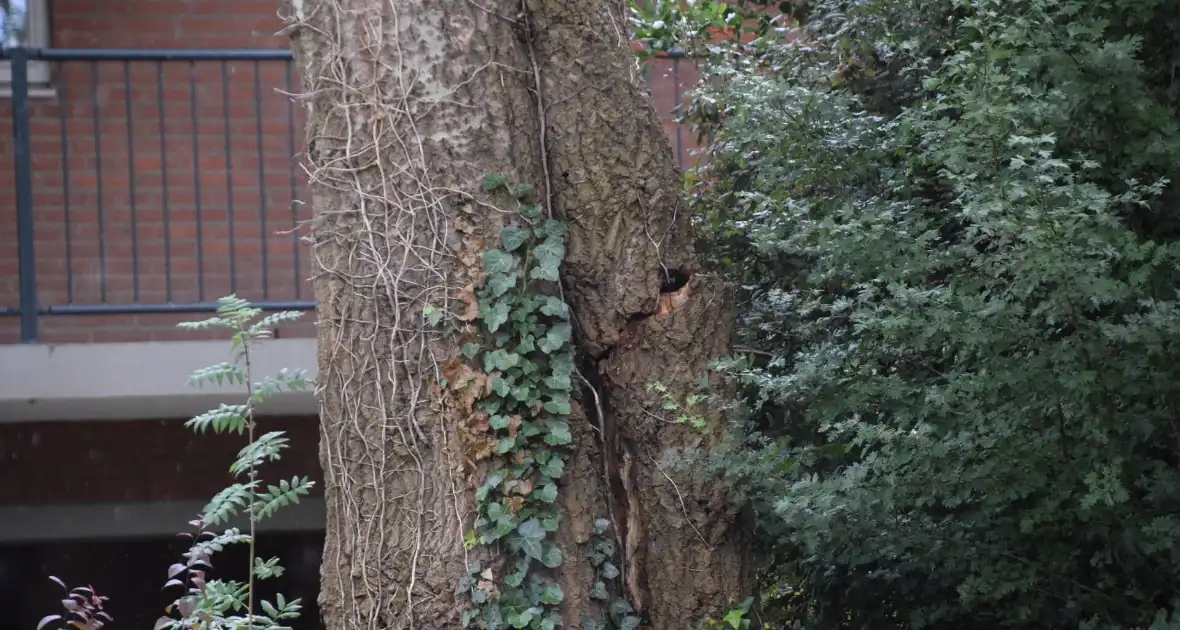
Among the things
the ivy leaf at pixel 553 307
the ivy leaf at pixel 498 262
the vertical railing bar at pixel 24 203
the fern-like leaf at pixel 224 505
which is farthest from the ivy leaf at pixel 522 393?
the vertical railing bar at pixel 24 203

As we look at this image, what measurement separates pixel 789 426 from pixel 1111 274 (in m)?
1.25

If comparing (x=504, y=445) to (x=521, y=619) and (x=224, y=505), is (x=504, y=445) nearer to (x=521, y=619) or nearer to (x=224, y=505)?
(x=521, y=619)

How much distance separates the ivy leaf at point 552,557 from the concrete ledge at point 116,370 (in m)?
2.24

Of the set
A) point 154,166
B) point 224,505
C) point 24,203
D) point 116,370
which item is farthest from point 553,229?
point 154,166

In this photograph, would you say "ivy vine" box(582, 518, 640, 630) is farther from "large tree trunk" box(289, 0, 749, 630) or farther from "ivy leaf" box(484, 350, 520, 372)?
"ivy leaf" box(484, 350, 520, 372)

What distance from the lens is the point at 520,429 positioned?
3.34 m

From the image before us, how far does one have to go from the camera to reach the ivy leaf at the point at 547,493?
3.31 meters

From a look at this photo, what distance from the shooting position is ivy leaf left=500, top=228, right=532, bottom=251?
11.1 ft

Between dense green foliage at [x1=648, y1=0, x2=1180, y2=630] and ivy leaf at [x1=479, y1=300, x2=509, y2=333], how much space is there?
0.72m

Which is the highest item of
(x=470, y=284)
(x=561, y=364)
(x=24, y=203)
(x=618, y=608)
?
(x=24, y=203)

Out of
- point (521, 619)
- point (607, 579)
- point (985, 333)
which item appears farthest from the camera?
point (607, 579)

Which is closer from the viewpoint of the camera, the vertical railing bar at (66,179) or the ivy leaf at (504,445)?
the ivy leaf at (504,445)

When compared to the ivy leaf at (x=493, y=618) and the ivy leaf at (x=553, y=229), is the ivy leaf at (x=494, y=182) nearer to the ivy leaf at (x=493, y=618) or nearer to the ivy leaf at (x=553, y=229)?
the ivy leaf at (x=553, y=229)

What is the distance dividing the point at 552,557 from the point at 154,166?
4.38 m
